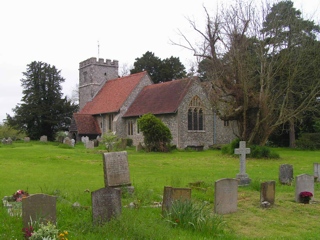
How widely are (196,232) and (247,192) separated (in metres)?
4.82

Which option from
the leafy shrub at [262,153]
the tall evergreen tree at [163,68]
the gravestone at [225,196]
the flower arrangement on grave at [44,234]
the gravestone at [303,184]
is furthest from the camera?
the tall evergreen tree at [163,68]

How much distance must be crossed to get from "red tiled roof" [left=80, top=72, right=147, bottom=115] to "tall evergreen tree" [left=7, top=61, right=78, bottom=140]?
3386mm

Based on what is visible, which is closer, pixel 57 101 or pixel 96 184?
pixel 96 184

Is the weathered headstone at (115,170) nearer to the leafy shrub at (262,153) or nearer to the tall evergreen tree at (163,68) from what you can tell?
the leafy shrub at (262,153)

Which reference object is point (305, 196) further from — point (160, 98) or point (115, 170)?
point (160, 98)

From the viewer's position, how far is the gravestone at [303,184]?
10.1 metres

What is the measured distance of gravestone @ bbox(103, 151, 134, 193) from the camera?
10.1 m

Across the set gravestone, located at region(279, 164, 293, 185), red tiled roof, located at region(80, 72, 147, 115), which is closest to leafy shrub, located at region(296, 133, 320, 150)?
red tiled roof, located at region(80, 72, 147, 115)

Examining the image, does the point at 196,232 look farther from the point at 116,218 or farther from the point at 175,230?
the point at 116,218

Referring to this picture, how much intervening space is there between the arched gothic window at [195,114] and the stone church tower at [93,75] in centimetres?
1593

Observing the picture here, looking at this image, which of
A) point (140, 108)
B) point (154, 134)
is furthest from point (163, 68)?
point (154, 134)

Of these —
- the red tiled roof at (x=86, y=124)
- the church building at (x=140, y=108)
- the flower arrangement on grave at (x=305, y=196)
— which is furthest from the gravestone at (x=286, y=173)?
the red tiled roof at (x=86, y=124)

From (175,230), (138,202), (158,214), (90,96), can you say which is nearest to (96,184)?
(138,202)

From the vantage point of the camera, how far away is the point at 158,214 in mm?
7793
